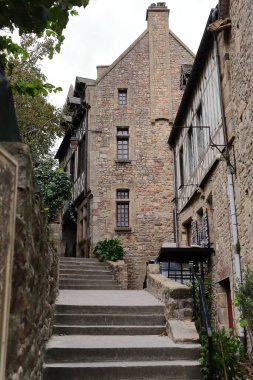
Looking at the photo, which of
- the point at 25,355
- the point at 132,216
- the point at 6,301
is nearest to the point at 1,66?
the point at 6,301

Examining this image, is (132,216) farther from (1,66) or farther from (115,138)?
(1,66)

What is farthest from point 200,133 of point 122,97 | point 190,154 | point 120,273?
point 122,97

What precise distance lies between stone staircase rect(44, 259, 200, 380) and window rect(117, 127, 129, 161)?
37.6 feet

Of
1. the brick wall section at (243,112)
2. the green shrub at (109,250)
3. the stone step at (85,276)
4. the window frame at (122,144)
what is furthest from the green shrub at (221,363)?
the window frame at (122,144)

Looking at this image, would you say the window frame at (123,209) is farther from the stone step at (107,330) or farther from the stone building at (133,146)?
the stone step at (107,330)

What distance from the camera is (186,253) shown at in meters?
10.5

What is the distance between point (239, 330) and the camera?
25.9 ft

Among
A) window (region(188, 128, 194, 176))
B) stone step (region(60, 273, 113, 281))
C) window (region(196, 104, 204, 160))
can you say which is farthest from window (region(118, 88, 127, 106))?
stone step (region(60, 273, 113, 281))

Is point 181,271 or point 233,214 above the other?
point 233,214

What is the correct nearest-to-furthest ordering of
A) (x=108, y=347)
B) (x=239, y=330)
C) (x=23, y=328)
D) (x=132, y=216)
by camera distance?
(x=23, y=328) < (x=108, y=347) < (x=239, y=330) < (x=132, y=216)

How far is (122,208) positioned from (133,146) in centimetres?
266

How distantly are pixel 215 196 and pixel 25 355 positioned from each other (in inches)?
287

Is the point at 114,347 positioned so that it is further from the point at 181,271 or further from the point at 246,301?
the point at 181,271

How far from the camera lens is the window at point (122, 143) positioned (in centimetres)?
1784
